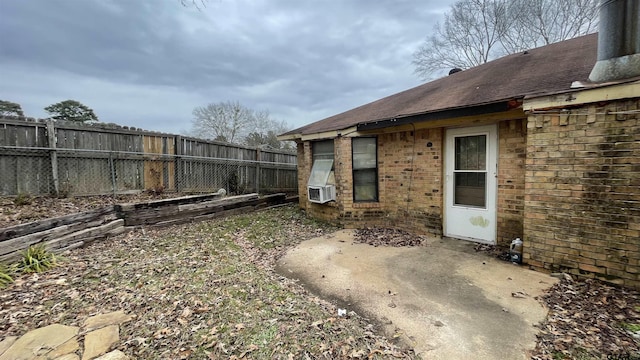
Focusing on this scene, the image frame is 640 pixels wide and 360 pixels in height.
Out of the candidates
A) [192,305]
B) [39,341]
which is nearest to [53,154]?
[39,341]

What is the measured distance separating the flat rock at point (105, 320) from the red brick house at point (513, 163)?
4.38 metres

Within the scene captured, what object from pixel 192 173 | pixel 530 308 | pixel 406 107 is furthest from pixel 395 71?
pixel 530 308

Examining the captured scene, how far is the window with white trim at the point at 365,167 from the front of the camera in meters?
6.23

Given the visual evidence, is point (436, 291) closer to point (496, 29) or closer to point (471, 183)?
point (471, 183)

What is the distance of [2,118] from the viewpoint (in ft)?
16.2

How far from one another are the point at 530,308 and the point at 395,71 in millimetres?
16595

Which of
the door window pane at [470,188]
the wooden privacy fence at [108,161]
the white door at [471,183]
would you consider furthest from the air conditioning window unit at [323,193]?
the wooden privacy fence at [108,161]

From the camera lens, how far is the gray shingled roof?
12.7 ft

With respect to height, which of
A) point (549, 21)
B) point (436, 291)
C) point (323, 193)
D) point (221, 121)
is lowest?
point (436, 291)

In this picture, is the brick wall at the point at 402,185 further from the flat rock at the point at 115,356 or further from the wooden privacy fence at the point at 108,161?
the flat rock at the point at 115,356

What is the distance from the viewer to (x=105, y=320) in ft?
8.39

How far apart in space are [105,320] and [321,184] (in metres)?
4.69

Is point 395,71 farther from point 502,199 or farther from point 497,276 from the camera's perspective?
point 497,276

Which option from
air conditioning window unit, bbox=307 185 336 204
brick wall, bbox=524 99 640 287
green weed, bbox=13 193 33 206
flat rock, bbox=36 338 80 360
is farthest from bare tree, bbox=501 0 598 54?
green weed, bbox=13 193 33 206
